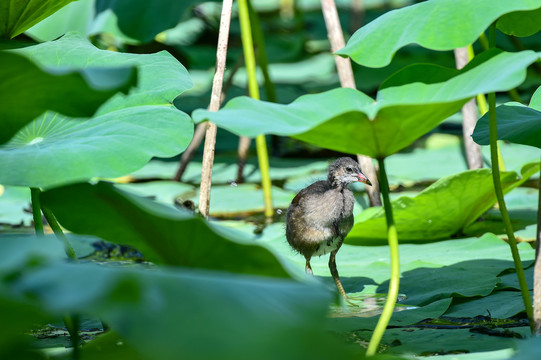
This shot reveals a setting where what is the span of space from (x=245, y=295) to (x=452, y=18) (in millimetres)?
945

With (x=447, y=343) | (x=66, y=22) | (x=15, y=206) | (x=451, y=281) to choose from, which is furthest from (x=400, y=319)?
(x=66, y=22)

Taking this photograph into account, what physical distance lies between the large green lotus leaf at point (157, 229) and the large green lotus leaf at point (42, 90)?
17 cm

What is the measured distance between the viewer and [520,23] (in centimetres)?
193

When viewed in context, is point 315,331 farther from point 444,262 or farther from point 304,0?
point 304,0

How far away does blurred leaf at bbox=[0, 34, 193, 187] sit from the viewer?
1563 millimetres

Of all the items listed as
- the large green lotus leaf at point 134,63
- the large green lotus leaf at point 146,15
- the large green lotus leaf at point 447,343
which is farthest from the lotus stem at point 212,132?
the large green lotus leaf at point 146,15

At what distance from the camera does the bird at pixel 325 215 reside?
8.82ft

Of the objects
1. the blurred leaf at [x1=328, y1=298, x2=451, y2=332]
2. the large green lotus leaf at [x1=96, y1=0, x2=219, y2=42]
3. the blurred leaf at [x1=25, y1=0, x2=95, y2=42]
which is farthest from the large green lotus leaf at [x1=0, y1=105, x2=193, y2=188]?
the blurred leaf at [x1=25, y1=0, x2=95, y2=42]

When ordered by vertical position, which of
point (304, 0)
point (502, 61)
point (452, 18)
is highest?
point (304, 0)

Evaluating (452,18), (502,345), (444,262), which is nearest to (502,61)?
(452,18)

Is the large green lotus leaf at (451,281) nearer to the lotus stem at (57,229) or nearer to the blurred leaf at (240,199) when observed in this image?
the lotus stem at (57,229)

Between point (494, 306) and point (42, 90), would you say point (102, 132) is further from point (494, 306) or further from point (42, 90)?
point (494, 306)

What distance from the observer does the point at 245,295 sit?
95cm

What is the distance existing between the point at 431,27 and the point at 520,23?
0.40 m
